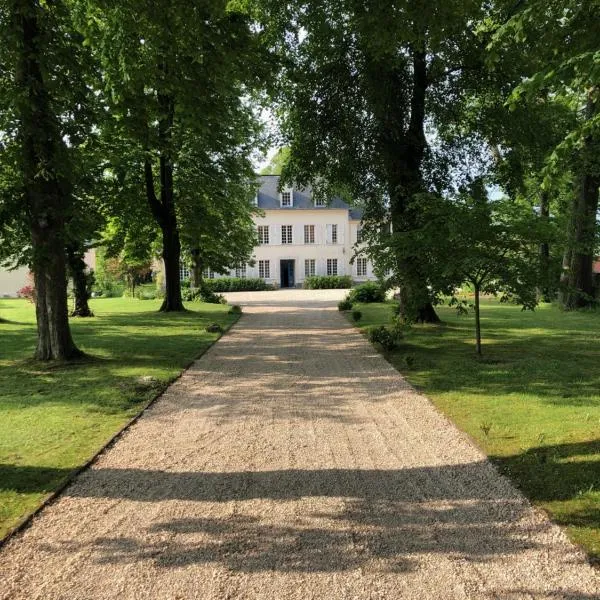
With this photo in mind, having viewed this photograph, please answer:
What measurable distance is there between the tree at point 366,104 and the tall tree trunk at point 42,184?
20.1ft

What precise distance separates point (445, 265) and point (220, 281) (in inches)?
1658

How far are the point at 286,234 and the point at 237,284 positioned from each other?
9.37 metres

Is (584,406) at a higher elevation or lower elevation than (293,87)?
lower

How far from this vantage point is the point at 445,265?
10188 mm

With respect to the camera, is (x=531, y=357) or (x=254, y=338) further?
(x=254, y=338)

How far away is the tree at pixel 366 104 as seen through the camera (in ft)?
50.2

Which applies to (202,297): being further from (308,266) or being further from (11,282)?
(308,266)

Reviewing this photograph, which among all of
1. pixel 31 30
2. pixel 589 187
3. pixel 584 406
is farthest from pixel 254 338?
pixel 589 187

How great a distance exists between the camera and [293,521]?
400 centimetres

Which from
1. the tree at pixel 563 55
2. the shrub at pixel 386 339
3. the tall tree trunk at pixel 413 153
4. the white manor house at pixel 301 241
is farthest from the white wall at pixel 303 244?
the tree at pixel 563 55

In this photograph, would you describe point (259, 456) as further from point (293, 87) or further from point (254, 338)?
point (293, 87)

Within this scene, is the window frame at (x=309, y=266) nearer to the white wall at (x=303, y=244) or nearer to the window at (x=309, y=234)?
the white wall at (x=303, y=244)

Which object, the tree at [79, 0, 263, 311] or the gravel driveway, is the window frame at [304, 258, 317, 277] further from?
the gravel driveway

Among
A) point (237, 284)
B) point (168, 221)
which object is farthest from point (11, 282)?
point (168, 221)
